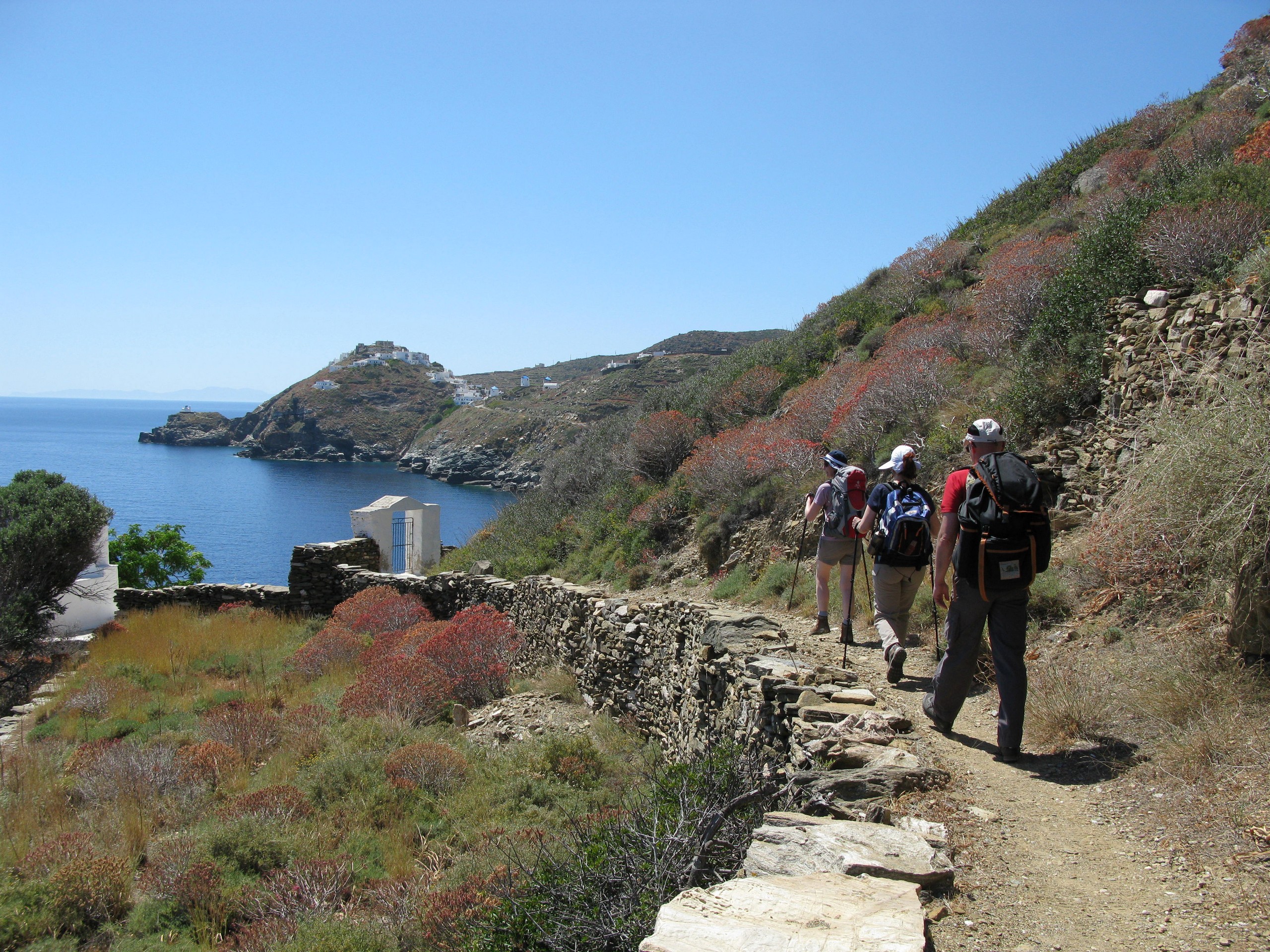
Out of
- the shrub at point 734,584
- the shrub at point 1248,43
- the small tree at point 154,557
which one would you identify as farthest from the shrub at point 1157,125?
the small tree at point 154,557

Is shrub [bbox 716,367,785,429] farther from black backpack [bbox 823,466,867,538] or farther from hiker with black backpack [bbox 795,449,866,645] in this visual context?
black backpack [bbox 823,466,867,538]

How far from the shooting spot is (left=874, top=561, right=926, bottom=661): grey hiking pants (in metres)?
5.91

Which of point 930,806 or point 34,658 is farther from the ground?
point 930,806

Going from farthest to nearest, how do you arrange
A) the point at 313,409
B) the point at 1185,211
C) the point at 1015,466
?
the point at 313,409 < the point at 1185,211 < the point at 1015,466

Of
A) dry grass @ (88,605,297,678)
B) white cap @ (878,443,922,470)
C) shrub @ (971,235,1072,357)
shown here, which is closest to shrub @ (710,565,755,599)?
white cap @ (878,443,922,470)

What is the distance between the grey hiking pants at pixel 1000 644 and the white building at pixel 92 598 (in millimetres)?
18250

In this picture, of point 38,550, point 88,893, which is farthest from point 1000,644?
point 38,550

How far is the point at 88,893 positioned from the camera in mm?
5289

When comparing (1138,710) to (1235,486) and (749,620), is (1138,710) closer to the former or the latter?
(1235,486)

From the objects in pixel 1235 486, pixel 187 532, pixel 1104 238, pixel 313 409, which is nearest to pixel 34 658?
pixel 1235 486

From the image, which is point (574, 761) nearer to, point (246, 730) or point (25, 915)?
point (25, 915)

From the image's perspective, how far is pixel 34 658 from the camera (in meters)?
14.3

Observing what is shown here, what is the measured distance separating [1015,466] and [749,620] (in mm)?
3261

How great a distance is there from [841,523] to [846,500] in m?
0.21
